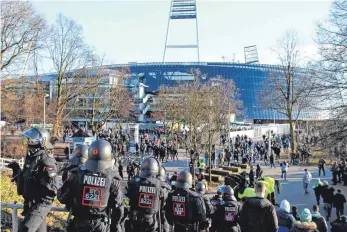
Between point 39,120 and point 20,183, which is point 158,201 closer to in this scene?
point 20,183

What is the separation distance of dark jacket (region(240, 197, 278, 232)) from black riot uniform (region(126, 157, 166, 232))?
1.31m

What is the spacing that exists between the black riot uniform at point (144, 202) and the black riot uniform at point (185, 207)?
52 cm

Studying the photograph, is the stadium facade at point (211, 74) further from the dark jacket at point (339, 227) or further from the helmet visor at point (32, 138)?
the helmet visor at point (32, 138)

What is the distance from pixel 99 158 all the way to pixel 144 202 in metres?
1.28

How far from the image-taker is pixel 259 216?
571 centimetres

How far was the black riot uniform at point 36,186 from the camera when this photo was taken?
5031mm

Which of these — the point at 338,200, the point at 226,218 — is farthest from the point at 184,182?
the point at 338,200

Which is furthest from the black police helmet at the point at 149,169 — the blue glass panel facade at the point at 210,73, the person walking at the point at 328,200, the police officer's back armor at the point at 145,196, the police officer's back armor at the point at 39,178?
the blue glass panel facade at the point at 210,73

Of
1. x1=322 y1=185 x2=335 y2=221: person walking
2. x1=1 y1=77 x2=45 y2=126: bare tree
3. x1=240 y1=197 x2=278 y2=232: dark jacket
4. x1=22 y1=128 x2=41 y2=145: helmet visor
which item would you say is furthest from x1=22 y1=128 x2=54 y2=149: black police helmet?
x1=1 y1=77 x2=45 y2=126: bare tree

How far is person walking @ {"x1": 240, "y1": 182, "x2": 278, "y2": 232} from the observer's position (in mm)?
5637

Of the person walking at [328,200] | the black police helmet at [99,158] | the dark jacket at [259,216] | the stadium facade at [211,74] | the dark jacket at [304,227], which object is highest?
the stadium facade at [211,74]

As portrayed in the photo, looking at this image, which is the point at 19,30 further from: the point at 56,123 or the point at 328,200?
the point at 328,200

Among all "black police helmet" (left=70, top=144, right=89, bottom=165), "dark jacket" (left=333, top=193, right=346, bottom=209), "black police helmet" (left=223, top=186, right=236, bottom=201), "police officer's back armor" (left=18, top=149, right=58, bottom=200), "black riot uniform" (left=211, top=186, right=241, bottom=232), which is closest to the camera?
"police officer's back armor" (left=18, top=149, right=58, bottom=200)

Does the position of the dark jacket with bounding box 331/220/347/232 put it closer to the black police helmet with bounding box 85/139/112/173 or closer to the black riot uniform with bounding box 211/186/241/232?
the black riot uniform with bounding box 211/186/241/232
